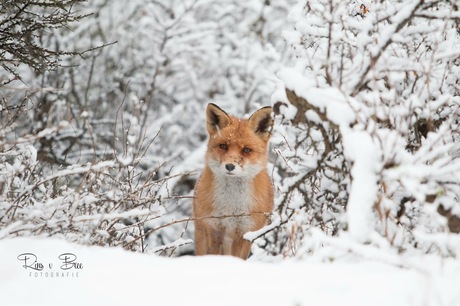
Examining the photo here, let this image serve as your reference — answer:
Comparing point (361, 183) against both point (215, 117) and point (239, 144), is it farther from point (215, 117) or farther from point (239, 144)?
point (215, 117)

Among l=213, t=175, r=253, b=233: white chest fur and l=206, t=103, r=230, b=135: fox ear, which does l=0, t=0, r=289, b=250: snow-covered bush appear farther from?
l=213, t=175, r=253, b=233: white chest fur

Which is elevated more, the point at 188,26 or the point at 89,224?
the point at 188,26

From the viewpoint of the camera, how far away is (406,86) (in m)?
5.77

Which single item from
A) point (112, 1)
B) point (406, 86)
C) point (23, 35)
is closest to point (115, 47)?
point (112, 1)

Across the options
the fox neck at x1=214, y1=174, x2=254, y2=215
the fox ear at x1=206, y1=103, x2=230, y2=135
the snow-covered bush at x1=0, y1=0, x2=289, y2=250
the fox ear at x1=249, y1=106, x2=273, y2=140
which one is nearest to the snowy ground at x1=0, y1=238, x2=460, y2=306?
the fox neck at x1=214, y1=174, x2=254, y2=215

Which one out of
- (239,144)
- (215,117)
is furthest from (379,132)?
(215,117)

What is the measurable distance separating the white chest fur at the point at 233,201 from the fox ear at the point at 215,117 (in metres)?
0.71

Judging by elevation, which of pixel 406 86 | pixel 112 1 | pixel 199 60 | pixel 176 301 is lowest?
pixel 176 301

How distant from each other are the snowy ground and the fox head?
3.07 meters

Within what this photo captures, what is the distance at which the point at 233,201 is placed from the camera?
7.35m

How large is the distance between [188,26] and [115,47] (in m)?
2.59

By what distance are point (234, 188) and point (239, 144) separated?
0.53m

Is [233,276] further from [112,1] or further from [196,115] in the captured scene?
[112,1]

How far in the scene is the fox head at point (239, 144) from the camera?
23.9 feet
